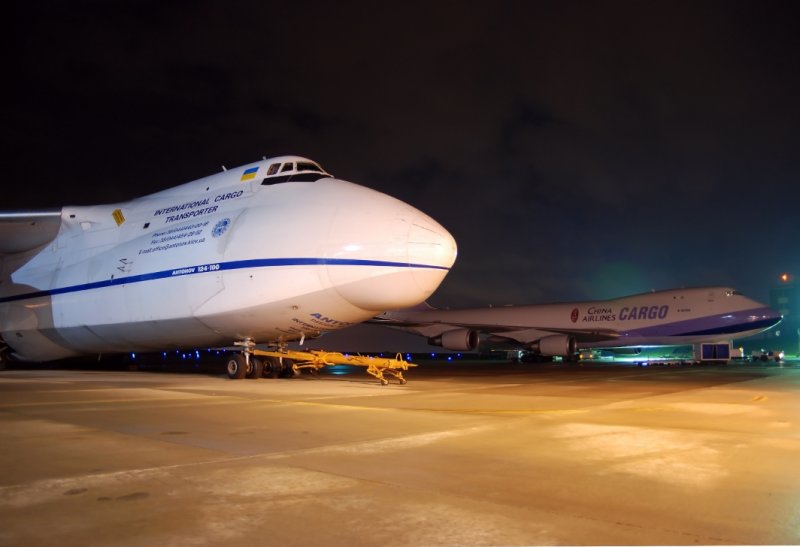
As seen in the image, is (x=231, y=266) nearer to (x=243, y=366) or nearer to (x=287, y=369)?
(x=243, y=366)

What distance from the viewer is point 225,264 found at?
47.2ft

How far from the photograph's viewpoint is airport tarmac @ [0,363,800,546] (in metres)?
3.49

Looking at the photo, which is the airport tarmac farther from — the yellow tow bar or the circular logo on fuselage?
the circular logo on fuselage

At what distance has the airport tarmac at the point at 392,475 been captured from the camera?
3.49 m

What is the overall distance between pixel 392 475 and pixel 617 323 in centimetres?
3224

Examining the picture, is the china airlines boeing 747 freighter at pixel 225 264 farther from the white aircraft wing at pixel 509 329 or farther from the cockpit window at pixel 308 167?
the white aircraft wing at pixel 509 329

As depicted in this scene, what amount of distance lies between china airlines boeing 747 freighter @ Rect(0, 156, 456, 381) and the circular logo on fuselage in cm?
3

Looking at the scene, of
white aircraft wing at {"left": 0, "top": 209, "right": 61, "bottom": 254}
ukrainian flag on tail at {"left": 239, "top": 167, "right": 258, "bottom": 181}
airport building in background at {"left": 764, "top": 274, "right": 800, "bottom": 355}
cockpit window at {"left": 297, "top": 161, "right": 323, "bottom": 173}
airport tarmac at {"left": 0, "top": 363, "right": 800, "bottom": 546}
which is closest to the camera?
airport tarmac at {"left": 0, "top": 363, "right": 800, "bottom": 546}

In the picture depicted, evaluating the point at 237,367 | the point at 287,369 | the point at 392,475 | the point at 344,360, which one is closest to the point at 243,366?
the point at 237,367

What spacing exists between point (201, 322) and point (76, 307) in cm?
496

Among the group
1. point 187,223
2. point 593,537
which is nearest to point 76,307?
point 187,223

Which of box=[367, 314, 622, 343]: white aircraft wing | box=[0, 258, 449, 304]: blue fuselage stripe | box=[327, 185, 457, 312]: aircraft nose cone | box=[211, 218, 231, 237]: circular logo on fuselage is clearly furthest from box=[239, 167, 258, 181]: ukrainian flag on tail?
box=[367, 314, 622, 343]: white aircraft wing

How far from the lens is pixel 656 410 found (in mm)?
9578

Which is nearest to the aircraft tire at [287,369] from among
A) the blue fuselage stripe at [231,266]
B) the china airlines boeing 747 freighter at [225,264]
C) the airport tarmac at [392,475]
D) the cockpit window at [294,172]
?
the china airlines boeing 747 freighter at [225,264]
